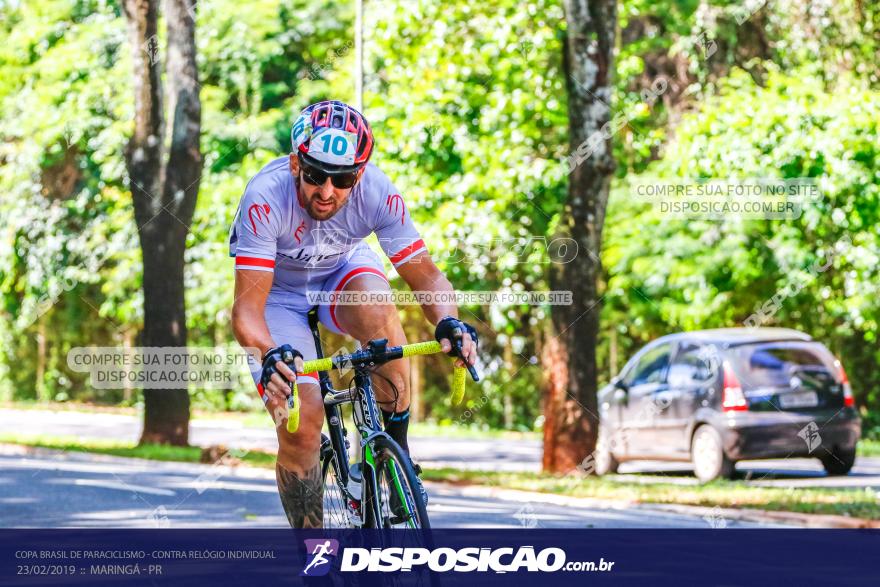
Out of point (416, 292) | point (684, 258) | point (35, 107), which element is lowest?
point (416, 292)

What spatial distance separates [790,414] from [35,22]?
2336 cm

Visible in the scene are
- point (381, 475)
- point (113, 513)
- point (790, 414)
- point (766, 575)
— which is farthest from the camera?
point (790, 414)

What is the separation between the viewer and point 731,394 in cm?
1452

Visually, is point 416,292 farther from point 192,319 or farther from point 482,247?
point 192,319

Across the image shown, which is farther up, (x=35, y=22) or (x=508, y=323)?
(x=35, y=22)

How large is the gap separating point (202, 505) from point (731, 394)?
5.66 m

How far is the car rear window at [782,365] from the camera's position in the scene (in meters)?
14.6

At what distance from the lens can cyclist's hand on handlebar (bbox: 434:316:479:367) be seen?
5559 mm

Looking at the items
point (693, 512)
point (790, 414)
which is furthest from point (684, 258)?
point (693, 512)

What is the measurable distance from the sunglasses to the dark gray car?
934 cm

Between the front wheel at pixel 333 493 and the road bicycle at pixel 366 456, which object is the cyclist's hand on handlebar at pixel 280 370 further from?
the front wheel at pixel 333 493

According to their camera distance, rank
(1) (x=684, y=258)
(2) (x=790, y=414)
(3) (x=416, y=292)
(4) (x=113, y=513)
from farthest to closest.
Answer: (1) (x=684, y=258) → (2) (x=790, y=414) → (4) (x=113, y=513) → (3) (x=416, y=292)

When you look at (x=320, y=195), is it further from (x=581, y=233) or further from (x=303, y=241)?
(x=581, y=233)

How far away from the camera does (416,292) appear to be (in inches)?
239
